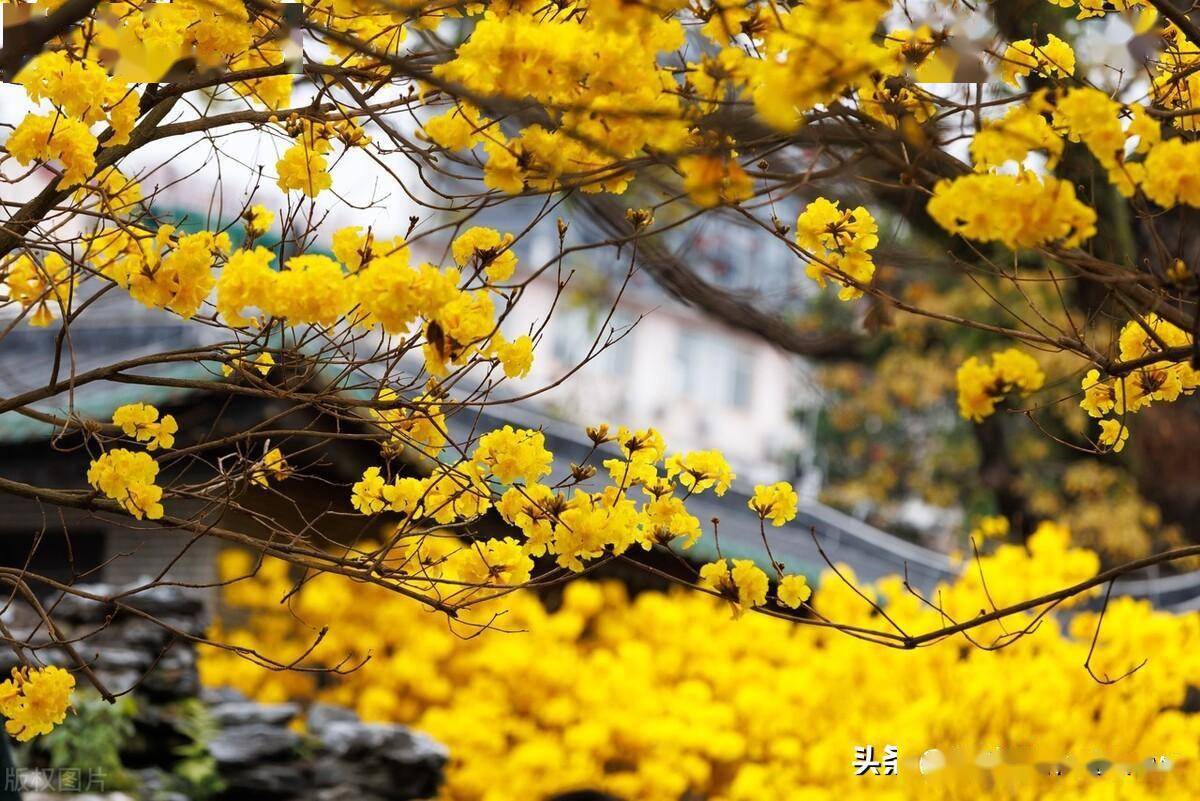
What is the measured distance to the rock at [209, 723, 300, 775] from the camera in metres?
6.46

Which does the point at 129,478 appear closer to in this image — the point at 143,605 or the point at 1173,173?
the point at 1173,173

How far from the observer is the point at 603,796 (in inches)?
270

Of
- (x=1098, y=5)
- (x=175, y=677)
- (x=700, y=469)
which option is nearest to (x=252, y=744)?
(x=175, y=677)

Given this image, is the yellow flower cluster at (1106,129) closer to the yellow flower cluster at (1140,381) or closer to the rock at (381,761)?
the yellow flower cluster at (1140,381)

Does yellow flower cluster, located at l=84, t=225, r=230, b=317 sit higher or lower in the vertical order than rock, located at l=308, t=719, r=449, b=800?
lower

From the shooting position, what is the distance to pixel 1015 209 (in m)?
1.74

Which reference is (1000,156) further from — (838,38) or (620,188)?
(620,188)

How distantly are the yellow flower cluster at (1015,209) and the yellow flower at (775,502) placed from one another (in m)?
1.06

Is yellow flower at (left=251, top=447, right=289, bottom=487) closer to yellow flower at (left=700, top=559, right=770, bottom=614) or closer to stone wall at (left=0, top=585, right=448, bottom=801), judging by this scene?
yellow flower at (left=700, top=559, right=770, bottom=614)

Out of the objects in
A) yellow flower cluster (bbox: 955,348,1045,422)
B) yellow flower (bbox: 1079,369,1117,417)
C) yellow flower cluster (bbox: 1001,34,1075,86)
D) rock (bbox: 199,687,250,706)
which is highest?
rock (bbox: 199,687,250,706)

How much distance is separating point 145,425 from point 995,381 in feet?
5.18

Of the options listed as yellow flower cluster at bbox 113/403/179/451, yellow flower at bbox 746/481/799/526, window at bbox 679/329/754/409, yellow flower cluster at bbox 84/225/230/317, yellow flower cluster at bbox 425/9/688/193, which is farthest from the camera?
window at bbox 679/329/754/409

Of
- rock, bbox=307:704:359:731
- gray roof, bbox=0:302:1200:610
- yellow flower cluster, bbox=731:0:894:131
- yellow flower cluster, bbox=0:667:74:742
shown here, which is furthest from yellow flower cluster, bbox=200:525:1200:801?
yellow flower cluster, bbox=731:0:894:131

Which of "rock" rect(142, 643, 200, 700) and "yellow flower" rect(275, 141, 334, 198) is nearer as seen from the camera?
"yellow flower" rect(275, 141, 334, 198)
